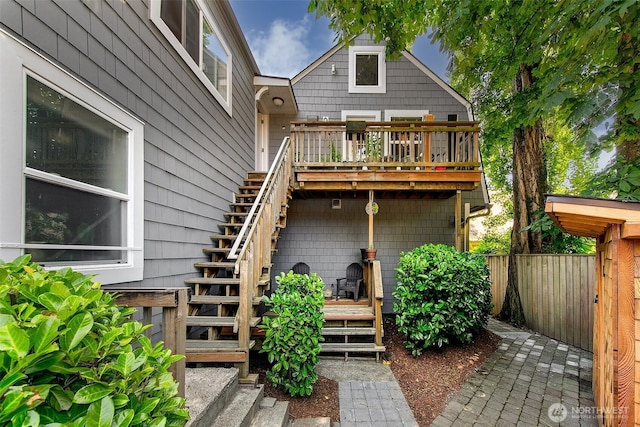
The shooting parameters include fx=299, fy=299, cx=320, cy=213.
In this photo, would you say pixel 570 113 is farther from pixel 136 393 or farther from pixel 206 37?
pixel 206 37

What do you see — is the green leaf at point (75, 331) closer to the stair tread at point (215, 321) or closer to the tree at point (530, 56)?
the stair tread at point (215, 321)

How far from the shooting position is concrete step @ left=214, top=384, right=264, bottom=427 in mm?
2416

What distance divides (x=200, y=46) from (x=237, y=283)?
3559 mm

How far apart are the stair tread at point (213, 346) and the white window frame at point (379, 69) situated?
265 inches

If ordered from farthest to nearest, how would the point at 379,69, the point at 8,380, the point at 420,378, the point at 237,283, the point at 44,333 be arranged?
the point at 379,69 → the point at 420,378 → the point at 237,283 → the point at 44,333 → the point at 8,380

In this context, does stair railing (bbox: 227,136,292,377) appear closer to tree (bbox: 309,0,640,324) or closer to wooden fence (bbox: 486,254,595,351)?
tree (bbox: 309,0,640,324)

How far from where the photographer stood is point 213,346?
10.7ft

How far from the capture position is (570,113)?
3438 mm

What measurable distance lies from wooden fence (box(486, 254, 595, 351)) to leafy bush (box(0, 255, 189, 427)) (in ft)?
20.6

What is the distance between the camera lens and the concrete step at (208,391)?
2.18 metres

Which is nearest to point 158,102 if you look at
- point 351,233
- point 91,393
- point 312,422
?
point 91,393

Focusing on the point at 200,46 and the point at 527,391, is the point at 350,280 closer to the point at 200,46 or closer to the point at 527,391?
the point at 527,391

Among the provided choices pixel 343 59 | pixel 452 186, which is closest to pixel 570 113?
pixel 452 186

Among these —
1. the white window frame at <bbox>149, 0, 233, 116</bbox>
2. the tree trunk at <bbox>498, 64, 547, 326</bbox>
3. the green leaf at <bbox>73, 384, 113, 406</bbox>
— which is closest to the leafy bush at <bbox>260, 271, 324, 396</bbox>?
the green leaf at <bbox>73, 384, 113, 406</bbox>
